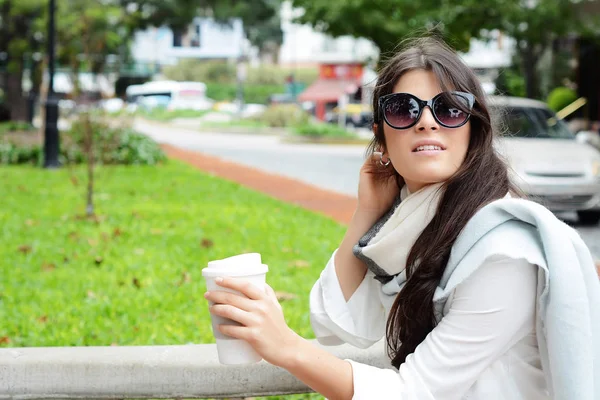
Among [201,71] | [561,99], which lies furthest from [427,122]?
[201,71]

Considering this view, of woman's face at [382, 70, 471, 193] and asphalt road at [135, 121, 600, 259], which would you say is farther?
asphalt road at [135, 121, 600, 259]

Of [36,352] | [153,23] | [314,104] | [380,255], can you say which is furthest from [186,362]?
[314,104]

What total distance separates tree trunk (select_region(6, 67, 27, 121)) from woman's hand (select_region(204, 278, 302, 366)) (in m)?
23.6

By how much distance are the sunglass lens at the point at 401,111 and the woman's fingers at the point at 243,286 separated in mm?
510

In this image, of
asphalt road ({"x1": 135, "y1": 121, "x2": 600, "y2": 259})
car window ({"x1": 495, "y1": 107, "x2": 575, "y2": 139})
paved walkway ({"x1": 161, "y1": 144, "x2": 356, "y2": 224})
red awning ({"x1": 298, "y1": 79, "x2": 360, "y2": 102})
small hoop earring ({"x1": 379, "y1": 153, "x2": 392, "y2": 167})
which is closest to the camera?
small hoop earring ({"x1": 379, "y1": 153, "x2": 392, "y2": 167})

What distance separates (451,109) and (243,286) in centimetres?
60

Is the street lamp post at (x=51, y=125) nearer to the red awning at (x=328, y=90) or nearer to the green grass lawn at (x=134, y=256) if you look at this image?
the green grass lawn at (x=134, y=256)

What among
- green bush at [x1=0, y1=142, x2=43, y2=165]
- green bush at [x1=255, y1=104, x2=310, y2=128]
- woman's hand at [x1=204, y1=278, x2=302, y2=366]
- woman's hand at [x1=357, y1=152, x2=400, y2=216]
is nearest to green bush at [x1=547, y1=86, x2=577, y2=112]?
green bush at [x1=255, y1=104, x2=310, y2=128]

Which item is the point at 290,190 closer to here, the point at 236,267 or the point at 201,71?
the point at 236,267

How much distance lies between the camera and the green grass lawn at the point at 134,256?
4.35 m

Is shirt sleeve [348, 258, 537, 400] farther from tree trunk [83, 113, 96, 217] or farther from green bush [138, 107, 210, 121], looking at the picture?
green bush [138, 107, 210, 121]

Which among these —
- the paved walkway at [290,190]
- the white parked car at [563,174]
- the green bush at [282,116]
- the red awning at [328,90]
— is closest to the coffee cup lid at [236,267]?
the paved walkway at [290,190]

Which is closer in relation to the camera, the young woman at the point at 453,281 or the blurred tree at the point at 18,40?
the young woman at the point at 453,281

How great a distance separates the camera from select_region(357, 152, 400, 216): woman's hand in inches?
83.6
